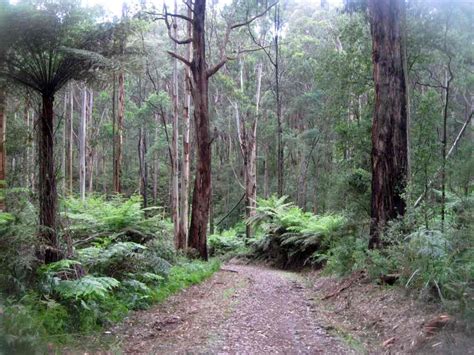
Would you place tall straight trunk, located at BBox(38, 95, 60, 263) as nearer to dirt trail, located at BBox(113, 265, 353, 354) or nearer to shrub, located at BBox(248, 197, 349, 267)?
dirt trail, located at BBox(113, 265, 353, 354)

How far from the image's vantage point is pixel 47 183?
6363mm

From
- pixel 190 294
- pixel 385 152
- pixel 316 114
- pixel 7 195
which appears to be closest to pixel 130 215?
pixel 190 294

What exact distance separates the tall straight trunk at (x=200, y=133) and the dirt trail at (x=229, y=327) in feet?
17.0

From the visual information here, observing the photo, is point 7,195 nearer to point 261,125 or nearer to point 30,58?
point 30,58

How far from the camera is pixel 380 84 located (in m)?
9.07

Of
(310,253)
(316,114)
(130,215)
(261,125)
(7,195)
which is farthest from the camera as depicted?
(261,125)

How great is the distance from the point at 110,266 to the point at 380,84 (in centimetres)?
639

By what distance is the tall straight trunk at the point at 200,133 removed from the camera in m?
13.6

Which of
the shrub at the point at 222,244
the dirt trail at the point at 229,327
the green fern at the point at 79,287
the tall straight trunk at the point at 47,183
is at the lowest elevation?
the shrub at the point at 222,244

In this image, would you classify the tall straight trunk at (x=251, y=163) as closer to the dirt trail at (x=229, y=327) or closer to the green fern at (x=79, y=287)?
the dirt trail at (x=229, y=327)

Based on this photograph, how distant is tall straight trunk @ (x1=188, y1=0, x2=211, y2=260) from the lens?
13.6 metres

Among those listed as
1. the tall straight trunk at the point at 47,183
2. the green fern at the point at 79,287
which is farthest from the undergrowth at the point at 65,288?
the tall straight trunk at the point at 47,183

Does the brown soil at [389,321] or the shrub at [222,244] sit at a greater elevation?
the brown soil at [389,321]

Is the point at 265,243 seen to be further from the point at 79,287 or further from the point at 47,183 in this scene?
the point at 79,287
